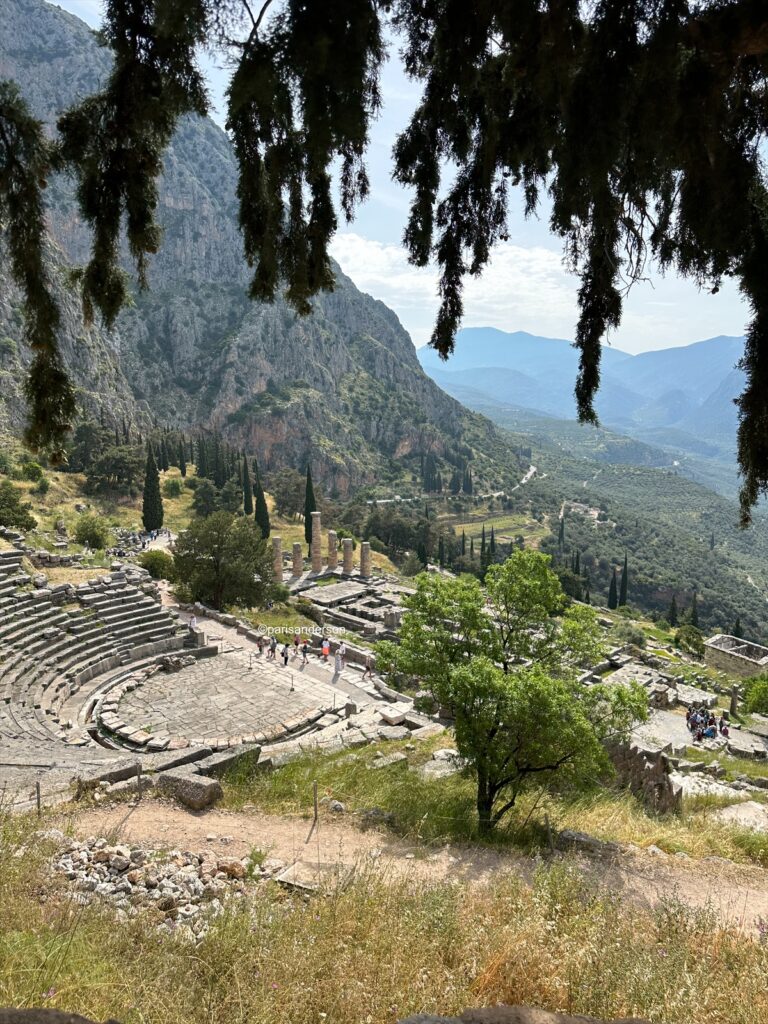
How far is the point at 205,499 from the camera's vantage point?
57.6 meters

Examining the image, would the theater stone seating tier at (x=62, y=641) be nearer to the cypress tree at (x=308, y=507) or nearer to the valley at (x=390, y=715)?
the valley at (x=390, y=715)

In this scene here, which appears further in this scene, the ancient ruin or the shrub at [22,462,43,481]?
the shrub at [22,462,43,481]

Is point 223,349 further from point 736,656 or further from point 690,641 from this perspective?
point 736,656

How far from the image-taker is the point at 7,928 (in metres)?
4.14

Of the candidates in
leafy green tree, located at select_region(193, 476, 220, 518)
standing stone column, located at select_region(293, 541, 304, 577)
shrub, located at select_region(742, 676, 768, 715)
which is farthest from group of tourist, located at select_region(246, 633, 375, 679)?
leafy green tree, located at select_region(193, 476, 220, 518)

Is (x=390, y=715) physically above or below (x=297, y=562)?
above

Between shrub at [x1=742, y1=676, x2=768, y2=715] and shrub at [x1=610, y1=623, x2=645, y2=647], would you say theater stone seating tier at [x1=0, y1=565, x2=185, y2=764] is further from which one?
shrub at [x1=610, y1=623, x2=645, y2=647]

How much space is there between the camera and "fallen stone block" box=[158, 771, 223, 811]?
8531 mm

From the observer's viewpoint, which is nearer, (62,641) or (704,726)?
(62,641)

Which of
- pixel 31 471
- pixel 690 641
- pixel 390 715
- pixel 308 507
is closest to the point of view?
pixel 390 715

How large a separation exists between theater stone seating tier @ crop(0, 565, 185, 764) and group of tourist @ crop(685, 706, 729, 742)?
63.0 ft

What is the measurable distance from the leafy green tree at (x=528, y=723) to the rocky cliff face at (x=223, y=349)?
104873 mm

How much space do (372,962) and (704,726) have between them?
75.8 ft

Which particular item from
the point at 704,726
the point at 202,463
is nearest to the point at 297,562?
the point at 704,726
